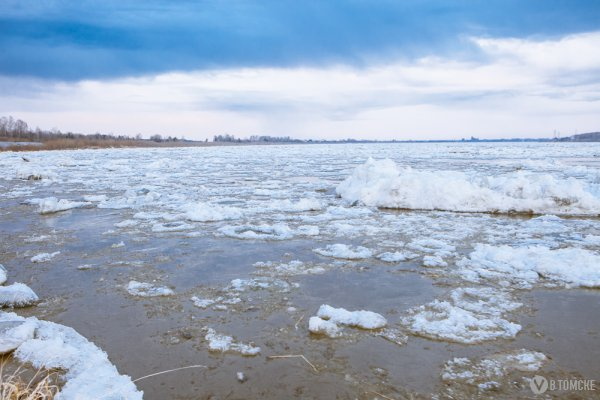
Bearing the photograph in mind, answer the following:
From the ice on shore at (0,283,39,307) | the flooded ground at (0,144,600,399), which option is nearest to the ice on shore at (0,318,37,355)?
the flooded ground at (0,144,600,399)

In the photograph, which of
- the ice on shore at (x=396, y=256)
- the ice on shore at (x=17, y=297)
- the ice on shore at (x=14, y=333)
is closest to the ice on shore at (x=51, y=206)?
the ice on shore at (x=17, y=297)

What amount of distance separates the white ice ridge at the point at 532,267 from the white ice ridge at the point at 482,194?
3.45 m

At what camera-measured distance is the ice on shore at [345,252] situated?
186 inches

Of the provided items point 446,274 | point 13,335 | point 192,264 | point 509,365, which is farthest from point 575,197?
point 13,335

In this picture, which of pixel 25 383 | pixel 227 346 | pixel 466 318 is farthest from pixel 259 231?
pixel 25 383

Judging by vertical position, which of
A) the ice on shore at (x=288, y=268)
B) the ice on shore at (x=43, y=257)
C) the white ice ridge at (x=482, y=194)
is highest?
the white ice ridge at (x=482, y=194)

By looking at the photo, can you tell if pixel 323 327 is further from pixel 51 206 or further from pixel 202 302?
pixel 51 206

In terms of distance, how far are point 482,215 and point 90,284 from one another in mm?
6451

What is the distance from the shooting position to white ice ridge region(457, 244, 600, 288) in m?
3.89

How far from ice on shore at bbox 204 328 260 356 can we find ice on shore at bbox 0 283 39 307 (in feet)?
5.55

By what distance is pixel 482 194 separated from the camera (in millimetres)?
8016

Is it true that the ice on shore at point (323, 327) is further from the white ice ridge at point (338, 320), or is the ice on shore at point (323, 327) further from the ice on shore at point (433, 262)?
the ice on shore at point (433, 262)

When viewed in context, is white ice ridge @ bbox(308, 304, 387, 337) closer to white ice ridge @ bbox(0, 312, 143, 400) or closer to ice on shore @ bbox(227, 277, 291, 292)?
ice on shore @ bbox(227, 277, 291, 292)

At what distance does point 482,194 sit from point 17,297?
754cm
